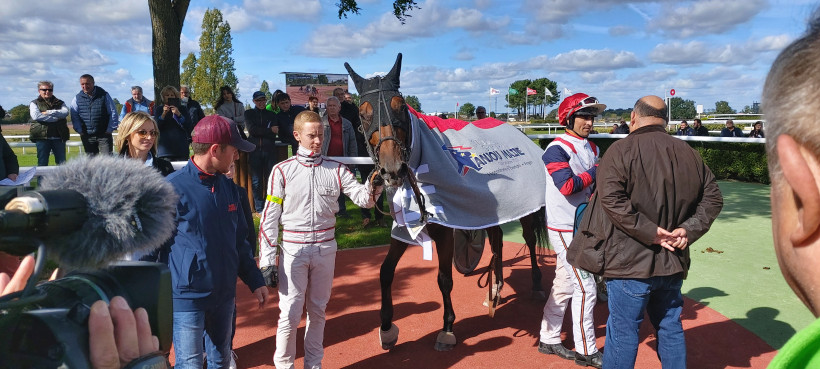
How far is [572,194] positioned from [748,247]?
452 centimetres

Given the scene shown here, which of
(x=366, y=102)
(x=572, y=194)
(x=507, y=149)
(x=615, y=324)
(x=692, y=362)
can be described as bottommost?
(x=692, y=362)

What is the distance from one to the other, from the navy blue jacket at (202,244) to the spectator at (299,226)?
0.53m

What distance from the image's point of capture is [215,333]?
2986mm

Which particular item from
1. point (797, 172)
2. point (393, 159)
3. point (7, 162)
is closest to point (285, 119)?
point (7, 162)

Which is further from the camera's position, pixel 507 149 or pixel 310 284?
pixel 507 149

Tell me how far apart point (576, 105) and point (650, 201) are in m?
1.24

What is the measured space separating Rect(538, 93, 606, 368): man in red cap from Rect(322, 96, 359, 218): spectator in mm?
4297

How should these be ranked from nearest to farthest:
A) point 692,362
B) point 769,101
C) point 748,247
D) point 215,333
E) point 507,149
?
point 769,101, point 215,333, point 692,362, point 507,149, point 748,247

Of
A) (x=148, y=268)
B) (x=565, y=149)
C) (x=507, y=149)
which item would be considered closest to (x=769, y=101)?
(x=148, y=268)

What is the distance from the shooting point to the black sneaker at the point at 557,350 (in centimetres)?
410

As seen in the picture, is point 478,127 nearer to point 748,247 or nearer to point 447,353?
point 447,353

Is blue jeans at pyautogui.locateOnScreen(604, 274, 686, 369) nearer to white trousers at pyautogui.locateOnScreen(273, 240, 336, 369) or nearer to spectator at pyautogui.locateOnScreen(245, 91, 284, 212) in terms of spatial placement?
white trousers at pyautogui.locateOnScreen(273, 240, 336, 369)

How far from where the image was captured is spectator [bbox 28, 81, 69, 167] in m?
8.53

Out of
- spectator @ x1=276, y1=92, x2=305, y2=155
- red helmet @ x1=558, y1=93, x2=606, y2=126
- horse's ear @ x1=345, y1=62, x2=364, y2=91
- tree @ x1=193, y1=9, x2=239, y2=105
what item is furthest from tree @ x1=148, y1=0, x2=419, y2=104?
tree @ x1=193, y1=9, x2=239, y2=105
